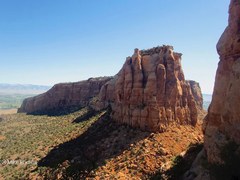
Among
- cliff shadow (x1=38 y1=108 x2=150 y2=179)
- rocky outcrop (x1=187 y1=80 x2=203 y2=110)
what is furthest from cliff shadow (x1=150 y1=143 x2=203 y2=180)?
rocky outcrop (x1=187 y1=80 x2=203 y2=110)

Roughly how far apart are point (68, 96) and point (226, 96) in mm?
86291

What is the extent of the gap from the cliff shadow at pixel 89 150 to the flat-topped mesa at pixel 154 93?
213 cm

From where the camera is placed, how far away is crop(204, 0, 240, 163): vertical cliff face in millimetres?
23844

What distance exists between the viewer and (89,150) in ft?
145

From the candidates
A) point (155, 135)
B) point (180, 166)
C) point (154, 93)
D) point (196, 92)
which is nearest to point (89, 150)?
point (155, 135)

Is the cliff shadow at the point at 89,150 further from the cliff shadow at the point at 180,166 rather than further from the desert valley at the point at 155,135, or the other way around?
the cliff shadow at the point at 180,166

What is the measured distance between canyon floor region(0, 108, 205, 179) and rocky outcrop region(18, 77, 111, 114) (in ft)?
129

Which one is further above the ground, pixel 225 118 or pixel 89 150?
pixel 225 118

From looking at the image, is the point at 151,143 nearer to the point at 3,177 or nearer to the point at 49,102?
the point at 3,177

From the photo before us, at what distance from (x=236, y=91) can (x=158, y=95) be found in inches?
794

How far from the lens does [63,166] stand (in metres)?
42.7

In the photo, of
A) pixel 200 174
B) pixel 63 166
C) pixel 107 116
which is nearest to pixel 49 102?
pixel 107 116

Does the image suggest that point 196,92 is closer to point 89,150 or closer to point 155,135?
point 155,135

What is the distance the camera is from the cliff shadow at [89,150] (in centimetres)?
4022
